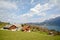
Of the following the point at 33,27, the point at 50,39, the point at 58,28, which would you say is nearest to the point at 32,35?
the point at 33,27

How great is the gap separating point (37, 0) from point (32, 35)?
1105 millimetres

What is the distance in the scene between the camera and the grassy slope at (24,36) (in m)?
4.17

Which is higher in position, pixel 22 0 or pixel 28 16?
pixel 22 0

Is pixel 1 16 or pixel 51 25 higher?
pixel 1 16

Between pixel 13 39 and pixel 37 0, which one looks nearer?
pixel 13 39

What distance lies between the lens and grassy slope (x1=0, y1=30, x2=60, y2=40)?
4.17 metres

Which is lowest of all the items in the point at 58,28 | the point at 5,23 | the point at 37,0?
the point at 58,28

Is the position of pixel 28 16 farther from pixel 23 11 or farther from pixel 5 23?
pixel 5 23

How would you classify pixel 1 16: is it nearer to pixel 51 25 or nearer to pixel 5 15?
pixel 5 15

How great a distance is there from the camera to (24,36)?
432 cm

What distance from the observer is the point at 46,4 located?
458 centimetres

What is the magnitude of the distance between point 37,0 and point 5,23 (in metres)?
1.22

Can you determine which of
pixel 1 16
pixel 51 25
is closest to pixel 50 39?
pixel 51 25

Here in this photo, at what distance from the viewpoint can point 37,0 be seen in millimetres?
4578
